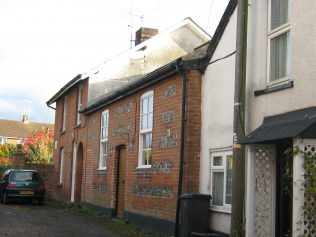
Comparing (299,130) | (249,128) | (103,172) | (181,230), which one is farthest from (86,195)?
(299,130)

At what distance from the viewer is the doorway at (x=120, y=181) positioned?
57.1 feet

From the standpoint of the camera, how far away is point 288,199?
8.89 m

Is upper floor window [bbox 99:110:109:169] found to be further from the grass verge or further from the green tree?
the green tree

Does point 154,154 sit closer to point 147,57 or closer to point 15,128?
point 147,57

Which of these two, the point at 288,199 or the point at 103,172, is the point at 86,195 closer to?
the point at 103,172


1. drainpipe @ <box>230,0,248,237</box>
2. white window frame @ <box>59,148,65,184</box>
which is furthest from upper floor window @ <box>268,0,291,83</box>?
white window frame @ <box>59,148,65,184</box>

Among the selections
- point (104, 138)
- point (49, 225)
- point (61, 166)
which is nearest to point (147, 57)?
point (104, 138)

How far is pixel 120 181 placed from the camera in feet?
58.1

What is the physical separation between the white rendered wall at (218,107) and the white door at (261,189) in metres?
1.64

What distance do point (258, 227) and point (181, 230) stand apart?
2.55m

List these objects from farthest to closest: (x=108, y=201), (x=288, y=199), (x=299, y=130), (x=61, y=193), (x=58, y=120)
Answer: (x=58, y=120)
(x=61, y=193)
(x=108, y=201)
(x=288, y=199)
(x=299, y=130)

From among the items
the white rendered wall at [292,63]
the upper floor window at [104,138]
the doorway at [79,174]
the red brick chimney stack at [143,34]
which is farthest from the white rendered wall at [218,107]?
A: the red brick chimney stack at [143,34]

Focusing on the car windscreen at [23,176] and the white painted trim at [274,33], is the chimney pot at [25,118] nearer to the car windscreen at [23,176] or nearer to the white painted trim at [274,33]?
the car windscreen at [23,176]

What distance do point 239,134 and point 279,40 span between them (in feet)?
6.48
